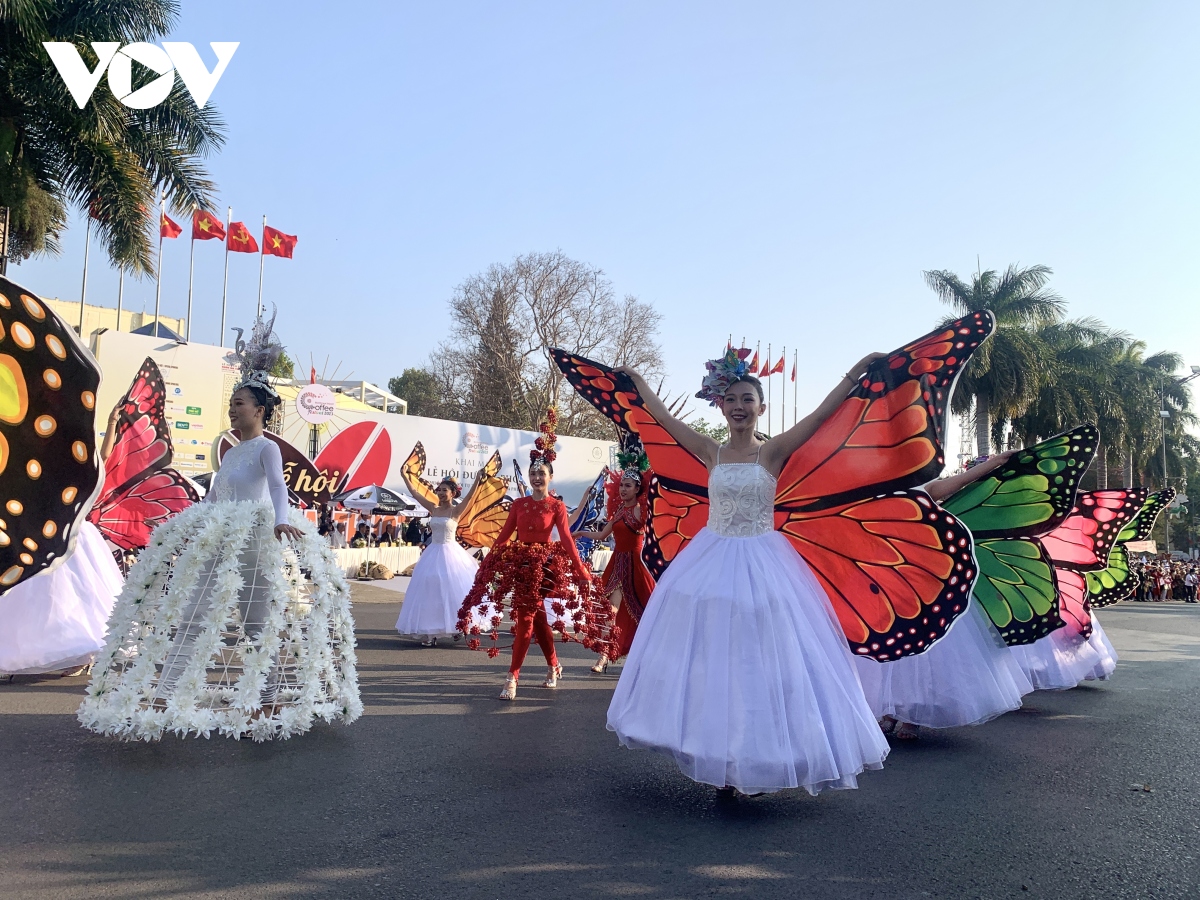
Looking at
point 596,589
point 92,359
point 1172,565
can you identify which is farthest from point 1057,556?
point 1172,565

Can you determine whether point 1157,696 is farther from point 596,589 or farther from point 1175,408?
point 1175,408

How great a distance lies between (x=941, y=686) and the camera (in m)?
5.80

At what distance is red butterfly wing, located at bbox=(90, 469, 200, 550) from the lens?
→ 792cm

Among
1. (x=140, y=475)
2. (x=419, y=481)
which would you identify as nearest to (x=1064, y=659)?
(x=419, y=481)

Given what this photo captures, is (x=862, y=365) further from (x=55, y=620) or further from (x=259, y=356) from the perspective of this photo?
(x=55, y=620)

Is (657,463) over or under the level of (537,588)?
over

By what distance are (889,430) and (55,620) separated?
5992mm

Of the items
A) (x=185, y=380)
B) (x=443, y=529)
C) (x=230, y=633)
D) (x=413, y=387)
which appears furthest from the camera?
(x=413, y=387)

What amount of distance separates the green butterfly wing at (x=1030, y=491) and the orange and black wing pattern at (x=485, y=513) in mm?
6481

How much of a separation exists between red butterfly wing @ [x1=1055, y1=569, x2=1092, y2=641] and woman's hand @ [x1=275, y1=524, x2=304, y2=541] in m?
6.55

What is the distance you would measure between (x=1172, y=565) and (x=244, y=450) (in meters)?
39.7

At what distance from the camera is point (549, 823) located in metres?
3.82

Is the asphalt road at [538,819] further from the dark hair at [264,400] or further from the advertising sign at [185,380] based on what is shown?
the advertising sign at [185,380]

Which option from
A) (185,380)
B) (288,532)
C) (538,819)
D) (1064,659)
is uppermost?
(185,380)
